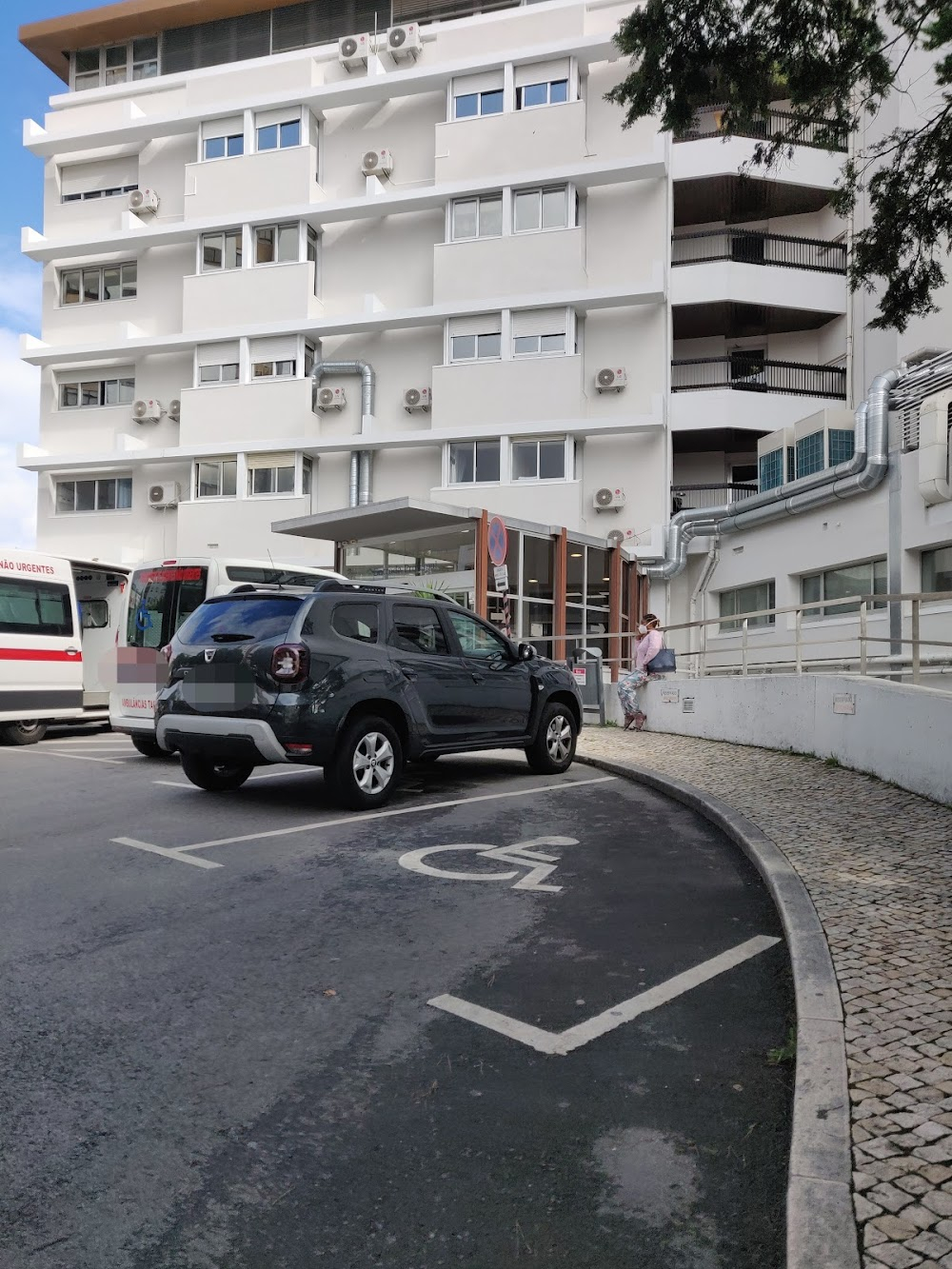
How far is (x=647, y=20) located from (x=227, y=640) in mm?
6435

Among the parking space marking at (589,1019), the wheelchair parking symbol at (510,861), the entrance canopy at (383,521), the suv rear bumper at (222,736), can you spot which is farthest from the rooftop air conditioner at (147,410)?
the parking space marking at (589,1019)

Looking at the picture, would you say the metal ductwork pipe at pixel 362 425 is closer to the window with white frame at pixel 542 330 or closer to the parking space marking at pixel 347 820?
the window with white frame at pixel 542 330

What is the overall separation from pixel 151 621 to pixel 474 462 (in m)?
17.3

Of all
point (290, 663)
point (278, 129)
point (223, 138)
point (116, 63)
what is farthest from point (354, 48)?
point (290, 663)

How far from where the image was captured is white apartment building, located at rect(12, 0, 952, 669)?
2833 centimetres

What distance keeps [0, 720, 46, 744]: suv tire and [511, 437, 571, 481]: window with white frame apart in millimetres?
16845

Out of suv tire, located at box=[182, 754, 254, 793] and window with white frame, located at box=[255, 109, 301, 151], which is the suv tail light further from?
window with white frame, located at box=[255, 109, 301, 151]

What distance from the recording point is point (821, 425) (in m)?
24.8

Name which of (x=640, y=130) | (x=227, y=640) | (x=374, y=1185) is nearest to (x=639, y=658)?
(x=227, y=640)

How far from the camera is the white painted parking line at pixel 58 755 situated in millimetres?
12211

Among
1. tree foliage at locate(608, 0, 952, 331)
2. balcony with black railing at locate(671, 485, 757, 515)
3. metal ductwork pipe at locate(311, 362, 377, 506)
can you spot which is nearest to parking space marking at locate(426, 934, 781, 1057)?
tree foliage at locate(608, 0, 952, 331)

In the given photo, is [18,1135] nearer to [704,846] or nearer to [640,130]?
[704,846]

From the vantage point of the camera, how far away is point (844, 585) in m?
24.0

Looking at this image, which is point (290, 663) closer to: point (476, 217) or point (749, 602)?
point (749, 602)
